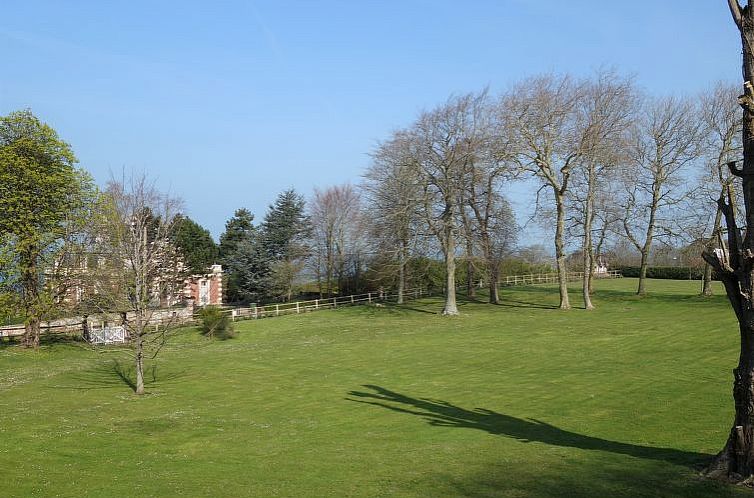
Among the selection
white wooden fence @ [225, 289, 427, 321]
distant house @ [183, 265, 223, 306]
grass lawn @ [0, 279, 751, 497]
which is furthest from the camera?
distant house @ [183, 265, 223, 306]

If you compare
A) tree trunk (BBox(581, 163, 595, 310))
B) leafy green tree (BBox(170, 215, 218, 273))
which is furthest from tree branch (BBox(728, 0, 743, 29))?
leafy green tree (BBox(170, 215, 218, 273))

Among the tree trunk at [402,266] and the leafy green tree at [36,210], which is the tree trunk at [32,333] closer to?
the leafy green tree at [36,210]

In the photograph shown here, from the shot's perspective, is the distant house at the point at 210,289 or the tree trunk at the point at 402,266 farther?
the distant house at the point at 210,289

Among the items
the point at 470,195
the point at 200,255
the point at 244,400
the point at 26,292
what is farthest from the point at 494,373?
the point at 200,255

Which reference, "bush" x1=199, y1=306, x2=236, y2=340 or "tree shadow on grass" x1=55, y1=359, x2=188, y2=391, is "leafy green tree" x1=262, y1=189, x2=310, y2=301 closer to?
"bush" x1=199, y1=306, x2=236, y2=340

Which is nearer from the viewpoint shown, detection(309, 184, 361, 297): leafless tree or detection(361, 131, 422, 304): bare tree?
detection(361, 131, 422, 304): bare tree

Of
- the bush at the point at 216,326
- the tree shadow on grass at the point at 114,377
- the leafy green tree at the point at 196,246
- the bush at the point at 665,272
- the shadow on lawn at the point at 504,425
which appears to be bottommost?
the tree shadow on grass at the point at 114,377

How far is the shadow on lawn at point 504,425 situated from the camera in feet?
39.6

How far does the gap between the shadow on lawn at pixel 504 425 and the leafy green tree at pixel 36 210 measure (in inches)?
867

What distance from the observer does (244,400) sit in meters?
21.2

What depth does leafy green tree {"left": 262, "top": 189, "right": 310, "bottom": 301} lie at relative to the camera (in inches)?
2441

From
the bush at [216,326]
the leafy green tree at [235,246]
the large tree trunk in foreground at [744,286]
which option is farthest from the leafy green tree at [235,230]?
the large tree trunk in foreground at [744,286]

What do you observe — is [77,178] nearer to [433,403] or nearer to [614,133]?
[433,403]

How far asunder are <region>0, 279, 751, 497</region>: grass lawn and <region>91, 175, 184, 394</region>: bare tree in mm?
2132
